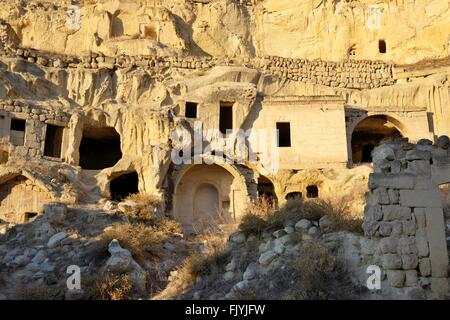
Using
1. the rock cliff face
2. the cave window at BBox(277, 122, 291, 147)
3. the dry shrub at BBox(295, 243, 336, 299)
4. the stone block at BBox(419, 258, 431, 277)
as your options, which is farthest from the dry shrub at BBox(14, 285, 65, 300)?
the rock cliff face

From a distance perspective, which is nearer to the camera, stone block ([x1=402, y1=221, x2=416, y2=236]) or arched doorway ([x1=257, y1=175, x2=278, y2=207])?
stone block ([x1=402, y1=221, x2=416, y2=236])

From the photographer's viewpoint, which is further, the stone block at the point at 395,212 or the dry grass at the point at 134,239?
the dry grass at the point at 134,239

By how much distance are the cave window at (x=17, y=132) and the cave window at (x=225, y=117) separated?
→ 7903 mm

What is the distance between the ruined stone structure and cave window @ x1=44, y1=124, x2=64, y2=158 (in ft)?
0.18

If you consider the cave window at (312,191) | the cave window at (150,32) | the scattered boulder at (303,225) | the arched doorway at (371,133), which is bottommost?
the scattered boulder at (303,225)

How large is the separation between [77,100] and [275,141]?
8412mm

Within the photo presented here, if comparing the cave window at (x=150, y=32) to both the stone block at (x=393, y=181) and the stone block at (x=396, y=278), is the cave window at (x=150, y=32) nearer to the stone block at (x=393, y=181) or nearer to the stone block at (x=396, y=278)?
the stone block at (x=393, y=181)

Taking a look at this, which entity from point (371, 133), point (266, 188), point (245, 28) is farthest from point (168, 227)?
point (245, 28)

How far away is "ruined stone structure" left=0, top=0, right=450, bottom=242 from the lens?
1641cm

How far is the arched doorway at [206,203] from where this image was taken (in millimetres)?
18250

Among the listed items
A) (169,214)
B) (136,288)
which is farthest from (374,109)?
(136,288)

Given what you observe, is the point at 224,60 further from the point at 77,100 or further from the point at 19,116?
the point at 19,116

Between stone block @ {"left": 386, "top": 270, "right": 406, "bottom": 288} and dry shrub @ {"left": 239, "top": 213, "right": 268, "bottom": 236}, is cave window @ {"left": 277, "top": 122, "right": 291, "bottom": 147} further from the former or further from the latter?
stone block @ {"left": 386, "top": 270, "right": 406, "bottom": 288}

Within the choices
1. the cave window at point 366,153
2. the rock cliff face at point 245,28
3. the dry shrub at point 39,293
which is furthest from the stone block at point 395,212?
the rock cliff face at point 245,28
